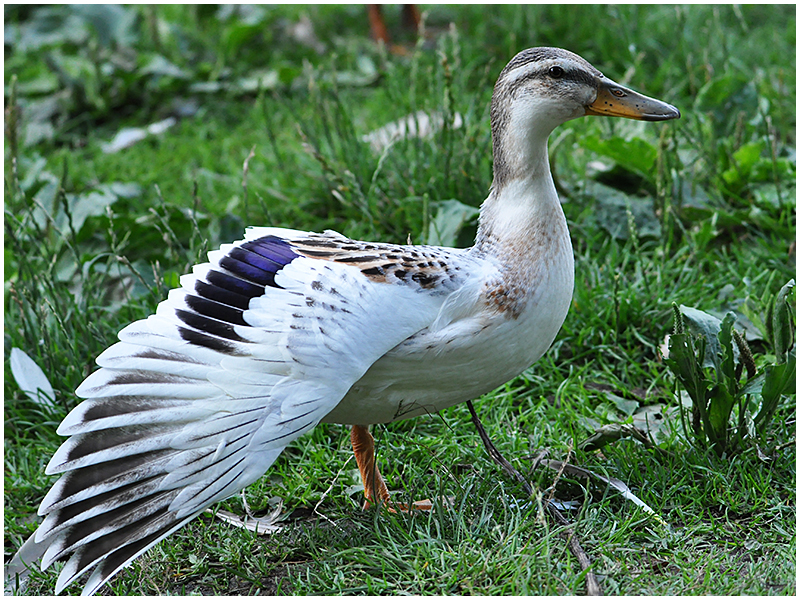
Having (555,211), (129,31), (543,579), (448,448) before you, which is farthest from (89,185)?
(543,579)

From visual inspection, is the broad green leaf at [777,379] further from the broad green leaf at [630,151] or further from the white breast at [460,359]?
the broad green leaf at [630,151]

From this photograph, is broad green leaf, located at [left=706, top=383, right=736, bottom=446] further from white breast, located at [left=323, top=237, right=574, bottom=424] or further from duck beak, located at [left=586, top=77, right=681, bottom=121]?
duck beak, located at [left=586, top=77, right=681, bottom=121]

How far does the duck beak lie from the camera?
8.82 ft

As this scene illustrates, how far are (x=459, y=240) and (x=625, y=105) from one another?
4.28 feet

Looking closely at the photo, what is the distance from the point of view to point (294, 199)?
4.59 m

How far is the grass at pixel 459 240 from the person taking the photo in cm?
263

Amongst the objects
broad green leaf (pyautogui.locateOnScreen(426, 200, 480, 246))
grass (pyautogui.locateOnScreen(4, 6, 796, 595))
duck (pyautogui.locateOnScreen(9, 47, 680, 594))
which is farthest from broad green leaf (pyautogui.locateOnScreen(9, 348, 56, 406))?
broad green leaf (pyautogui.locateOnScreen(426, 200, 480, 246))

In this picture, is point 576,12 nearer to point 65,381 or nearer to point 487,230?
point 487,230

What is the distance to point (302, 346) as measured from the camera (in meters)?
2.29

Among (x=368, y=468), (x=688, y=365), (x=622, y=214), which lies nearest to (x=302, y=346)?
(x=368, y=468)

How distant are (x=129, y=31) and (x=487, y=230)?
179 inches

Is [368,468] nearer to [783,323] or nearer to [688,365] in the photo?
[688,365]

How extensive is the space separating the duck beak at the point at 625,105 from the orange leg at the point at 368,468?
119 cm

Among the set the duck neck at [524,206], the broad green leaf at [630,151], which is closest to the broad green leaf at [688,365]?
the duck neck at [524,206]
